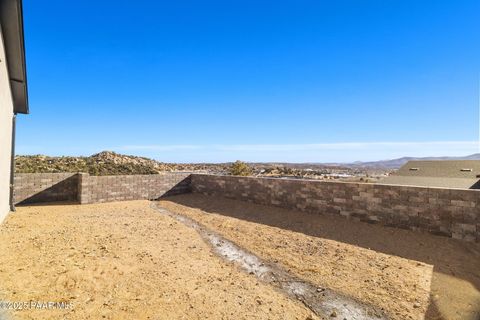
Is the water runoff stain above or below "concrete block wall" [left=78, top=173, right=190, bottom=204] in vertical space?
below

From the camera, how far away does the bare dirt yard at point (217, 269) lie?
10.7 feet

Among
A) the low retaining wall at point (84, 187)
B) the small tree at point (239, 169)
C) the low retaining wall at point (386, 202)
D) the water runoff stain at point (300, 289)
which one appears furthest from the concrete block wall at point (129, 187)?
the small tree at point (239, 169)

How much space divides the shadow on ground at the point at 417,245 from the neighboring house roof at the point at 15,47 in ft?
25.5

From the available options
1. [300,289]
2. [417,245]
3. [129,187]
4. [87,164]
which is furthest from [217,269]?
[87,164]

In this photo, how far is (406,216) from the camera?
20.4 ft

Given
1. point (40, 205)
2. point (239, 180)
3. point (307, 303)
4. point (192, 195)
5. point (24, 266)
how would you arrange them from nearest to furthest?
point (307, 303)
point (24, 266)
point (40, 205)
point (239, 180)
point (192, 195)

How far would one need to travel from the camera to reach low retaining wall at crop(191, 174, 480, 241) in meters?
5.40

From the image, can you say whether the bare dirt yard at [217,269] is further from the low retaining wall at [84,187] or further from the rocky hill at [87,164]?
the rocky hill at [87,164]

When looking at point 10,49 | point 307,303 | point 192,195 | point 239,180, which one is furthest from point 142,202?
point 307,303

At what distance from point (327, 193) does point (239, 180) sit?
13.8 ft

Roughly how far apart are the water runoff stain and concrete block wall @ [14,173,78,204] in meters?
8.66

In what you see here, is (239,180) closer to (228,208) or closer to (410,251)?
(228,208)

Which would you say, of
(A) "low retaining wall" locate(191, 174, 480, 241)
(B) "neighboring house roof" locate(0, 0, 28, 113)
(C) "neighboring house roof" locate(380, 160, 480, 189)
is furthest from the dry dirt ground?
(C) "neighboring house roof" locate(380, 160, 480, 189)

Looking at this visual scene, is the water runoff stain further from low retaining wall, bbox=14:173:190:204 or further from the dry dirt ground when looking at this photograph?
low retaining wall, bbox=14:173:190:204
